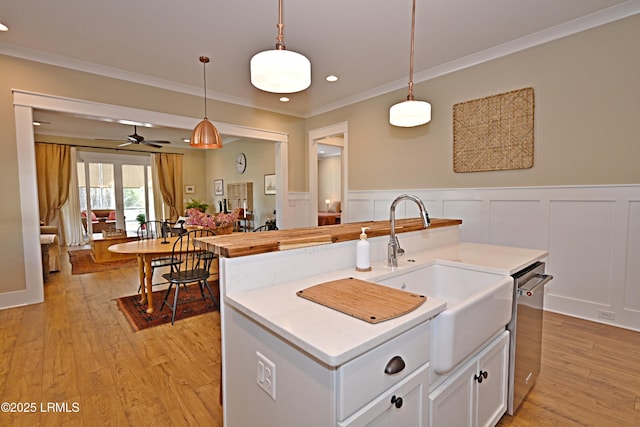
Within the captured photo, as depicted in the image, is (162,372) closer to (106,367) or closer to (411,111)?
(106,367)

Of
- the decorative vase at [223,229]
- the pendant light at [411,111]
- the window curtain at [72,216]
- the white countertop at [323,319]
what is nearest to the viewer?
the white countertop at [323,319]

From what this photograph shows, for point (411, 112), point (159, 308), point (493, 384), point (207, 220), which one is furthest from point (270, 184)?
point (493, 384)

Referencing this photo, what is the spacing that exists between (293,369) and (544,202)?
10.5ft

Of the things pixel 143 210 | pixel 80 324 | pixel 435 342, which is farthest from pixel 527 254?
pixel 143 210

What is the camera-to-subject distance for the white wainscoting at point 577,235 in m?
2.65

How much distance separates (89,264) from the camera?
17.8 ft

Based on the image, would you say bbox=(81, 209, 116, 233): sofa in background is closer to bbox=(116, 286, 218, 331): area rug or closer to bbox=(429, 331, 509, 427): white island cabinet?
bbox=(116, 286, 218, 331): area rug

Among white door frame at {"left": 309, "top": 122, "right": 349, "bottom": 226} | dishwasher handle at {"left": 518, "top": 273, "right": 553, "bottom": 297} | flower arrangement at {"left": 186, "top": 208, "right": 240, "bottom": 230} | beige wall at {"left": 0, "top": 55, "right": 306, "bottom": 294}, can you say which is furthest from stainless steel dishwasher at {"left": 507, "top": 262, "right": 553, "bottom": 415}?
beige wall at {"left": 0, "top": 55, "right": 306, "bottom": 294}

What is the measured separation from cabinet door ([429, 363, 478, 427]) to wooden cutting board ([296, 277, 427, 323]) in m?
0.37

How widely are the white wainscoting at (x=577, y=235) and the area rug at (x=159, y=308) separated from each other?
10.3 feet

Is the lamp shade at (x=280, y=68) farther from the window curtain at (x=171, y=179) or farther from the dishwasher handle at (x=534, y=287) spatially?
the window curtain at (x=171, y=179)

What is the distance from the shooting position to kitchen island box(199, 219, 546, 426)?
0.81m

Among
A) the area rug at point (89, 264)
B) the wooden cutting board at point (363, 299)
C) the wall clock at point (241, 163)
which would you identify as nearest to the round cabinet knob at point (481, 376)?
the wooden cutting board at point (363, 299)

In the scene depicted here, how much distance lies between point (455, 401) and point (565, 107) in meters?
2.99
